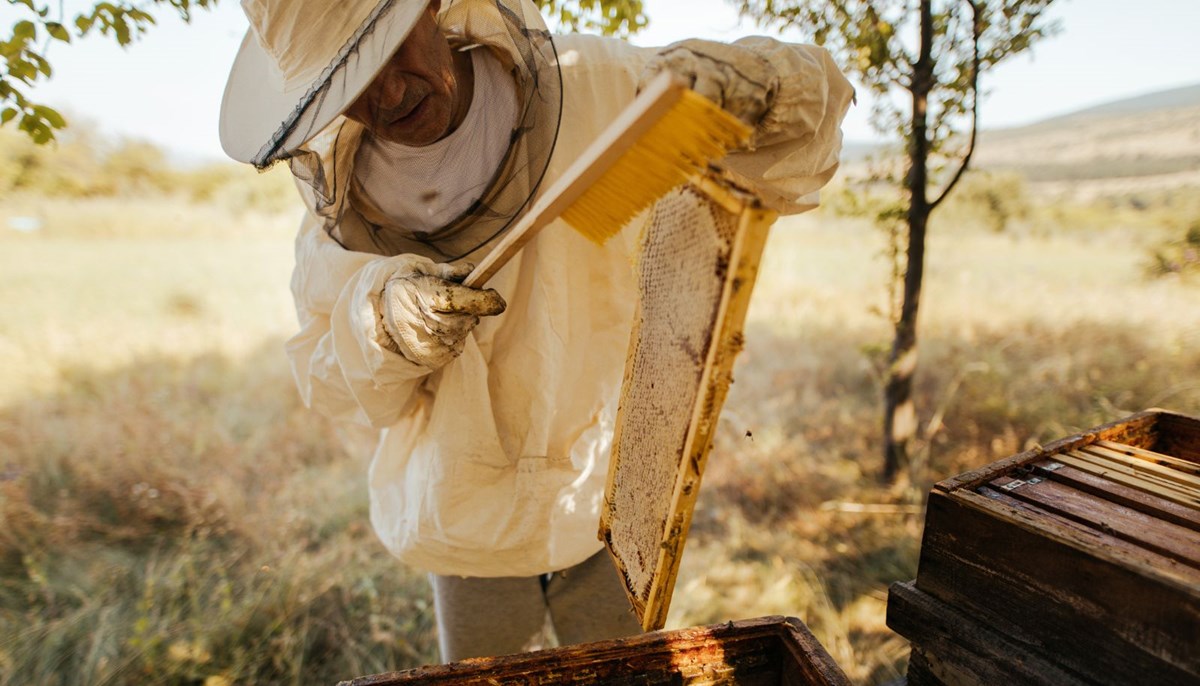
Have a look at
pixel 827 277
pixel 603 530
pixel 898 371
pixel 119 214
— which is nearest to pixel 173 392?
pixel 603 530

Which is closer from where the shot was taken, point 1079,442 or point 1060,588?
point 1060,588

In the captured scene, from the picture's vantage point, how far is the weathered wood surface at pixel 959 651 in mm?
942

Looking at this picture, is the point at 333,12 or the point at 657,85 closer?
the point at 657,85

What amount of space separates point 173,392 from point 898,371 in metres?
6.28

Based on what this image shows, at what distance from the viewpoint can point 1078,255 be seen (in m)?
8.99

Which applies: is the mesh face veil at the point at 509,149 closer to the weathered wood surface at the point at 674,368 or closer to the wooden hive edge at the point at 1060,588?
the weathered wood surface at the point at 674,368

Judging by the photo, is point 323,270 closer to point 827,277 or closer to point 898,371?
point 898,371

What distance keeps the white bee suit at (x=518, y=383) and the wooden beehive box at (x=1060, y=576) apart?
2.71 ft

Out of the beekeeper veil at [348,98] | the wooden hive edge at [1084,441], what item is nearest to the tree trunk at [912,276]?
the wooden hive edge at [1084,441]

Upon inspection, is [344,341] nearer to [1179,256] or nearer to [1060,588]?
[1060,588]

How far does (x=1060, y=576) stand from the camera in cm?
92

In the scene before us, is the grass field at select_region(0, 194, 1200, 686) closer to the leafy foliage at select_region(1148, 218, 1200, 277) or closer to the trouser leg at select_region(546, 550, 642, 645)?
the leafy foliage at select_region(1148, 218, 1200, 277)

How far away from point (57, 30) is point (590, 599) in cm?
243

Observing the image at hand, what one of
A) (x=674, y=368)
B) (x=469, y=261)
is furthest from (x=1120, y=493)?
(x=469, y=261)
